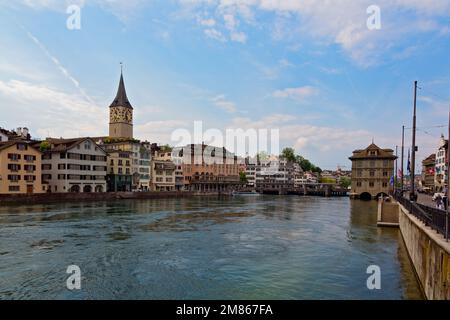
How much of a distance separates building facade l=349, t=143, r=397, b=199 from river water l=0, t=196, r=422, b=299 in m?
84.3

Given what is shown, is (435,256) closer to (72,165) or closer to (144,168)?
(72,165)

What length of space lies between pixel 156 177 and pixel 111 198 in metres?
32.1

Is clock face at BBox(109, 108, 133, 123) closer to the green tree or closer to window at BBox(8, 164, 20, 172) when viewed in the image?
the green tree

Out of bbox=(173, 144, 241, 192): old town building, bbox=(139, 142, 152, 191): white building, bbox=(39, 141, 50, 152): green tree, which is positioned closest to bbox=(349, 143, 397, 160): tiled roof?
bbox=(173, 144, 241, 192): old town building

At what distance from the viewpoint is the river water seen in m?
17.6

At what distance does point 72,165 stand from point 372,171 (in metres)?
87.9

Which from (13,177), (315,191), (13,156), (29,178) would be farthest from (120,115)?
(315,191)

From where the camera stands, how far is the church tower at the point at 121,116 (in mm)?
147250

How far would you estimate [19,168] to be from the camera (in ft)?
247

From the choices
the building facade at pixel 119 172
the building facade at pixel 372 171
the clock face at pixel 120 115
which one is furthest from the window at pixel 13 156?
the building facade at pixel 372 171

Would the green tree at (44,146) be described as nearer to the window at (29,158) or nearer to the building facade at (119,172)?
the window at (29,158)

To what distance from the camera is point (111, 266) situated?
22000 millimetres

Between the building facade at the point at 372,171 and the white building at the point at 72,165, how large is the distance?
78.5 meters
